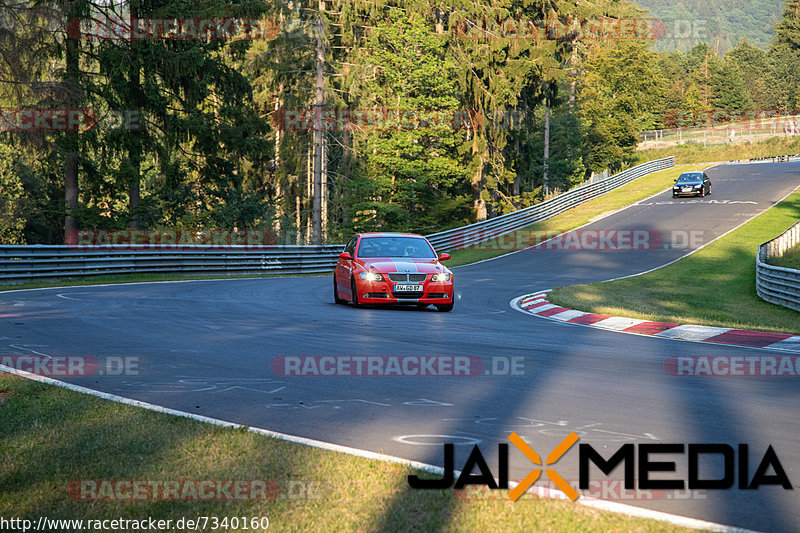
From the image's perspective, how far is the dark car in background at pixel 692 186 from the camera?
4947cm

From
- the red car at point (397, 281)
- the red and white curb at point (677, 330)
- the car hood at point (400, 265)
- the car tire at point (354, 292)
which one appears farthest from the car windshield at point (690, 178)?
the car tire at point (354, 292)

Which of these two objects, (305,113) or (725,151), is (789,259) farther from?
(725,151)

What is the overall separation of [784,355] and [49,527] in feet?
31.0

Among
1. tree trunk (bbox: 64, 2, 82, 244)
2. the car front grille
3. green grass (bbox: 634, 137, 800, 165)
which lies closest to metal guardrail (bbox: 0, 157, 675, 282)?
tree trunk (bbox: 64, 2, 82, 244)

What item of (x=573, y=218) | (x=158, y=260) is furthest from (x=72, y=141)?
(x=573, y=218)

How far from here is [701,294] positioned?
2150 centimetres

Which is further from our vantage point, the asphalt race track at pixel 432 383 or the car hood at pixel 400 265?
the car hood at pixel 400 265

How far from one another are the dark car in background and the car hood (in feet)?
123

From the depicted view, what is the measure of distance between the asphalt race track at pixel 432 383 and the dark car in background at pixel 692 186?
118 feet

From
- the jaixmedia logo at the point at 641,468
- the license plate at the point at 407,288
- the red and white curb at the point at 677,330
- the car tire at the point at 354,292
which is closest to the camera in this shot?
the jaixmedia logo at the point at 641,468

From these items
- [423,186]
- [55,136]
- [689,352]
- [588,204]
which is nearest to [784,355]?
[689,352]

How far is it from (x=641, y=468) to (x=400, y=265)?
11.4m

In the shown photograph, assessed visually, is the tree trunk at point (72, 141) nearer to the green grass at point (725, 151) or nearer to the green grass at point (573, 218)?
the green grass at point (573, 218)

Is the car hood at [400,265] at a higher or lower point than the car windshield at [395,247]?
lower
